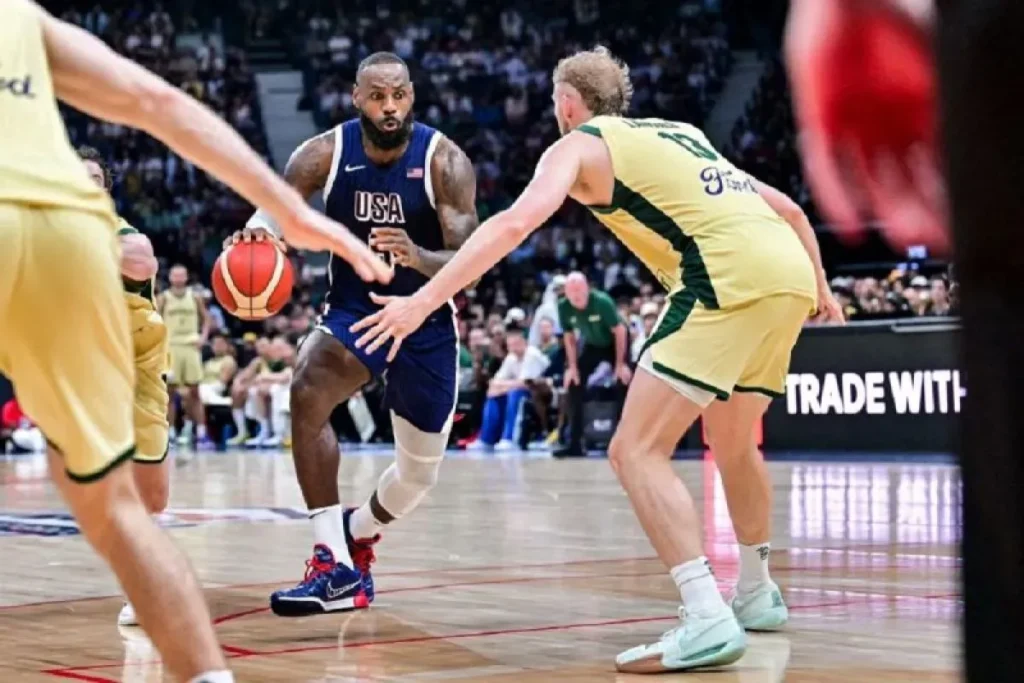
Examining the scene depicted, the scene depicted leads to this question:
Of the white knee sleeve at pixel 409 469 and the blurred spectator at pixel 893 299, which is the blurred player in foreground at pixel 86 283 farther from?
the blurred spectator at pixel 893 299

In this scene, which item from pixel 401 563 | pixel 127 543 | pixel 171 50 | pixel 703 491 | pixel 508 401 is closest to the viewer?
pixel 127 543

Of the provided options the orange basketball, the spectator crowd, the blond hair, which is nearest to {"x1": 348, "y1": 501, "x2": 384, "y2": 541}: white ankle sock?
the orange basketball

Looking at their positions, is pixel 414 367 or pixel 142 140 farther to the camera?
pixel 142 140

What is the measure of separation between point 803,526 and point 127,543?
6.92 m

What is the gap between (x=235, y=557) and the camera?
8.44 meters

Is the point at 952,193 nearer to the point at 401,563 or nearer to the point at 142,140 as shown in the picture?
the point at 401,563

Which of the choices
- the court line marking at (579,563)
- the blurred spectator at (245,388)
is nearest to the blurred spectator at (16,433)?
the blurred spectator at (245,388)

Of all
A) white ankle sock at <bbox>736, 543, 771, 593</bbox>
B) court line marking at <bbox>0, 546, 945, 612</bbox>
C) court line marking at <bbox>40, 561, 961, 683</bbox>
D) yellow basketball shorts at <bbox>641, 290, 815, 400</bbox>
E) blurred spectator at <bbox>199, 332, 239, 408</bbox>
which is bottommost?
blurred spectator at <bbox>199, 332, 239, 408</bbox>

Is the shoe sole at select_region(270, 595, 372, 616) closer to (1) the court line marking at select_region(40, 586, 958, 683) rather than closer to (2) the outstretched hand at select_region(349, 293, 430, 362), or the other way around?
(1) the court line marking at select_region(40, 586, 958, 683)

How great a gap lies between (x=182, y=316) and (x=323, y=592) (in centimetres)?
1476

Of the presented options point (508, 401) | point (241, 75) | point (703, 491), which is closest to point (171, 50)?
point (241, 75)

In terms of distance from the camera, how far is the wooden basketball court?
5254 mm

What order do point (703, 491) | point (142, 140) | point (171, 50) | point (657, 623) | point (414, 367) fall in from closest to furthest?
point (657, 623)
point (414, 367)
point (703, 491)
point (142, 140)
point (171, 50)

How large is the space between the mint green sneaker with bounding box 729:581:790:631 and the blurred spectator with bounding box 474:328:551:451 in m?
13.3
